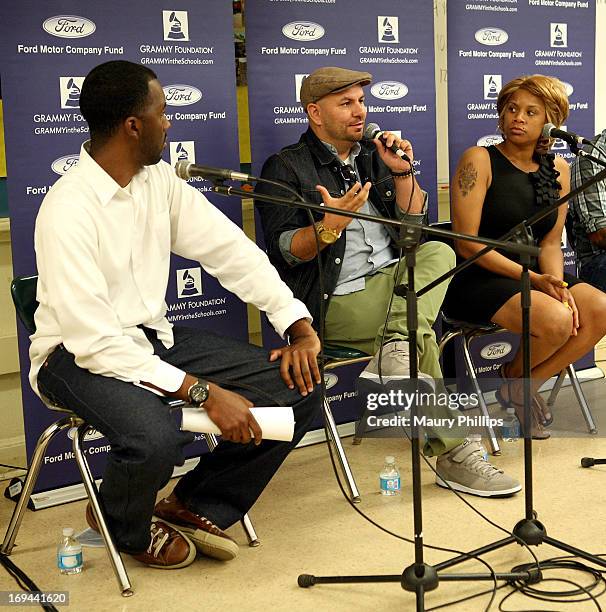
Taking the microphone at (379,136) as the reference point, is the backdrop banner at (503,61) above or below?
above

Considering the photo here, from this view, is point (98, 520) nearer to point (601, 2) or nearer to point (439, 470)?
point (439, 470)

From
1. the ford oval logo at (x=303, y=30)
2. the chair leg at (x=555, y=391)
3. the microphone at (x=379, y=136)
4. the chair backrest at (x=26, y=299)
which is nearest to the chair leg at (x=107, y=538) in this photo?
the chair backrest at (x=26, y=299)

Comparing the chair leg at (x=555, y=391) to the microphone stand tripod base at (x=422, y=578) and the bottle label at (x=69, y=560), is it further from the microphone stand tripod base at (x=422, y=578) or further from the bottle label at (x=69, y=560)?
the bottle label at (x=69, y=560)

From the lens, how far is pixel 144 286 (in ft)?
9.55

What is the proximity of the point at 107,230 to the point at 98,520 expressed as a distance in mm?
822

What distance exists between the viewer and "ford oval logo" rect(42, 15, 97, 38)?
10.7ft

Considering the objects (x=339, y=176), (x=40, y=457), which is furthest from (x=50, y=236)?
(x=339, y=176)

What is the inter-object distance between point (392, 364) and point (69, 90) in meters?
1.44

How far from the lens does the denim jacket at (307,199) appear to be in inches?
137

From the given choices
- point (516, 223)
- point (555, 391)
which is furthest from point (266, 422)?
point (555, 391)

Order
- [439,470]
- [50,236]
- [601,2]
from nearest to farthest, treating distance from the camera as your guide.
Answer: [50,236] → [439,470] → [601,2]

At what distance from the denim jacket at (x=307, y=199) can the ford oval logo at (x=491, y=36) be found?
1058mm

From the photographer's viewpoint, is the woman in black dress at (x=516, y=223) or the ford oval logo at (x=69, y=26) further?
the woman in black dress at (x=516, y=223)

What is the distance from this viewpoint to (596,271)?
4238 millimetres
